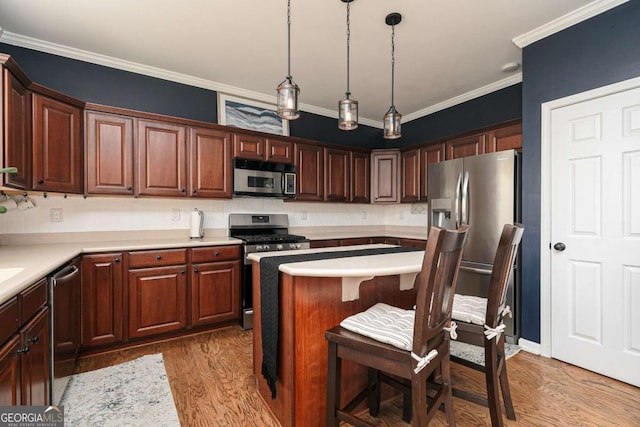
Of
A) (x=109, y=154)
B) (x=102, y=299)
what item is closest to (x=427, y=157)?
(x=109, y=154)

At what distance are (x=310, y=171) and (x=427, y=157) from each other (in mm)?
1619

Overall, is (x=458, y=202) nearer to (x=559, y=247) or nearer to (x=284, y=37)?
(x=559, y=247)

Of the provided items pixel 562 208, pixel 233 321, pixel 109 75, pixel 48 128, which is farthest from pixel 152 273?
pixel 562 208

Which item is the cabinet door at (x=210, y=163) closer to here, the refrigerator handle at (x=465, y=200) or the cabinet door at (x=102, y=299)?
the cabinet door at (x=102, y=299)

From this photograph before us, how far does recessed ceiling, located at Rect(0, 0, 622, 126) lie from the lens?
236 centimetres

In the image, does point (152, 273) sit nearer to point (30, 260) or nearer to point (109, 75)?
point (30, 260)

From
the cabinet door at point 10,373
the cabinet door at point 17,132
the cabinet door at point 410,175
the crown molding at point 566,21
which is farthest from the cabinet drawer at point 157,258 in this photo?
the crown molding at point 566,21

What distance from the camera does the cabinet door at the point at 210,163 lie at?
3.30 meters

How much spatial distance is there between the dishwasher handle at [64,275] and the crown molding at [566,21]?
398 centimetres

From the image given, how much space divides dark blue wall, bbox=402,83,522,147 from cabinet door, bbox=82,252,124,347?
4229 mm

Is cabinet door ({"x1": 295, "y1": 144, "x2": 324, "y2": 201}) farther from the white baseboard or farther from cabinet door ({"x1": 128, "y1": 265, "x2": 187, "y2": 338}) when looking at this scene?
the white baseboard

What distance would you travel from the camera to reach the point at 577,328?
8.05 feet

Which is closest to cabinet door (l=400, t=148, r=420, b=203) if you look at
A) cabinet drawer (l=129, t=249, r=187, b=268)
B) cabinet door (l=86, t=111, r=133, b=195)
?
cabinet drawer (l=129, t=249, r=187, b=268)

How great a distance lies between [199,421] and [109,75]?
3.31m
